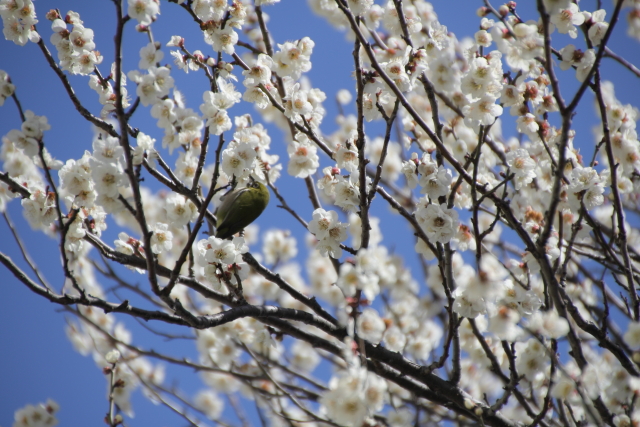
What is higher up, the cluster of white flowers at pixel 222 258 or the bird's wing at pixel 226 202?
the bird's wing at pixel 226 202

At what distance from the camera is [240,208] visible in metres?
3.50

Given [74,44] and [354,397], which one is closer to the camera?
[354,397]

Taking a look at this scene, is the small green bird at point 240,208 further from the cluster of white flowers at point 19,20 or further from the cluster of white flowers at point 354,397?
the cluster of white flowers at point 354,397

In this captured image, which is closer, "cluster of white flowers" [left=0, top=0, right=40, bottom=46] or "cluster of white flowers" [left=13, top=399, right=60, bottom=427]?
"cluster of white flowers" [left=0, top=0, right=40, bottom=46]

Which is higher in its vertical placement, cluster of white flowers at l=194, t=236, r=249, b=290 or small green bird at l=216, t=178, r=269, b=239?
small green bird at l=216, t=178, r=269, b=239

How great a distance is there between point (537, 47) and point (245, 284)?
3920 mm

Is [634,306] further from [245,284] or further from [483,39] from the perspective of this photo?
[245,284]

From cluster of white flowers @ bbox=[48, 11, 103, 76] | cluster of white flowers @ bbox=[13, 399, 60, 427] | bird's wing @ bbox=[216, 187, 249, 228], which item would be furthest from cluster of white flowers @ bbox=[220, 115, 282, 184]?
cluster of white flowers @ bbox=[13, 399, 60, 427]

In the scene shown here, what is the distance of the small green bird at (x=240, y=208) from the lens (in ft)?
10.9

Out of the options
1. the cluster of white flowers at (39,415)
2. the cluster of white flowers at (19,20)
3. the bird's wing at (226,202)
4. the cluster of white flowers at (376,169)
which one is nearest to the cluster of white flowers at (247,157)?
the cluster of white flowers at (376,169)

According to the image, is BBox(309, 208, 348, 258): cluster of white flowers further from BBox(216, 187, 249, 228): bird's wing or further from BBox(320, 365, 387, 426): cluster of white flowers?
BBox(216, 187, 249, 228): bird's wing

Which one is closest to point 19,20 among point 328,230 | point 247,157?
point 247,157

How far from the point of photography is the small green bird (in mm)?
3316

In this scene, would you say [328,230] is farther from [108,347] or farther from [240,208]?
[108,347]
